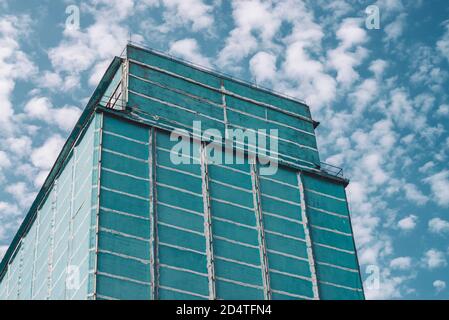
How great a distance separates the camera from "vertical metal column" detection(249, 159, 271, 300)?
54000 millimetres

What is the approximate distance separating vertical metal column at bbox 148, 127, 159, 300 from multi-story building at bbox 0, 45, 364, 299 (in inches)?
2.9

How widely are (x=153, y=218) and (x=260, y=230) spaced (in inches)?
320

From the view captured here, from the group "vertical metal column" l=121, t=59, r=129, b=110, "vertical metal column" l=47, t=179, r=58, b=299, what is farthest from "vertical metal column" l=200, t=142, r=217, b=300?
"vertical metal column" l=47, t=179, r=58, b=299

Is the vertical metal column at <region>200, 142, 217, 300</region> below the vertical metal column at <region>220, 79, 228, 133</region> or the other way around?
below

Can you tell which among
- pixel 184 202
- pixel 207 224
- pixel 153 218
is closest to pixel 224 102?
pixel 184 202

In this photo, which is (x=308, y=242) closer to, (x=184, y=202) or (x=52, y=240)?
(x=184, y=202)

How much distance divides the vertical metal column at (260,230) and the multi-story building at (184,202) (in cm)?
8

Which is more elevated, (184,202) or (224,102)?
(224,102)

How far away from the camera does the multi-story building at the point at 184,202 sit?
167 feet

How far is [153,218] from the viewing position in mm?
52281

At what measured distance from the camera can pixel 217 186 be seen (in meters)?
56.8

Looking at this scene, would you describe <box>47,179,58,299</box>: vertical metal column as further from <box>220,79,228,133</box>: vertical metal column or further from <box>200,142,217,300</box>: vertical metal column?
<box>220,79,228,133</box>: vertical metal column

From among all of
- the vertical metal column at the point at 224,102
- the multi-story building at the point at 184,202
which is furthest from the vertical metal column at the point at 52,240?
the vertical metal column at the point at 224,102
